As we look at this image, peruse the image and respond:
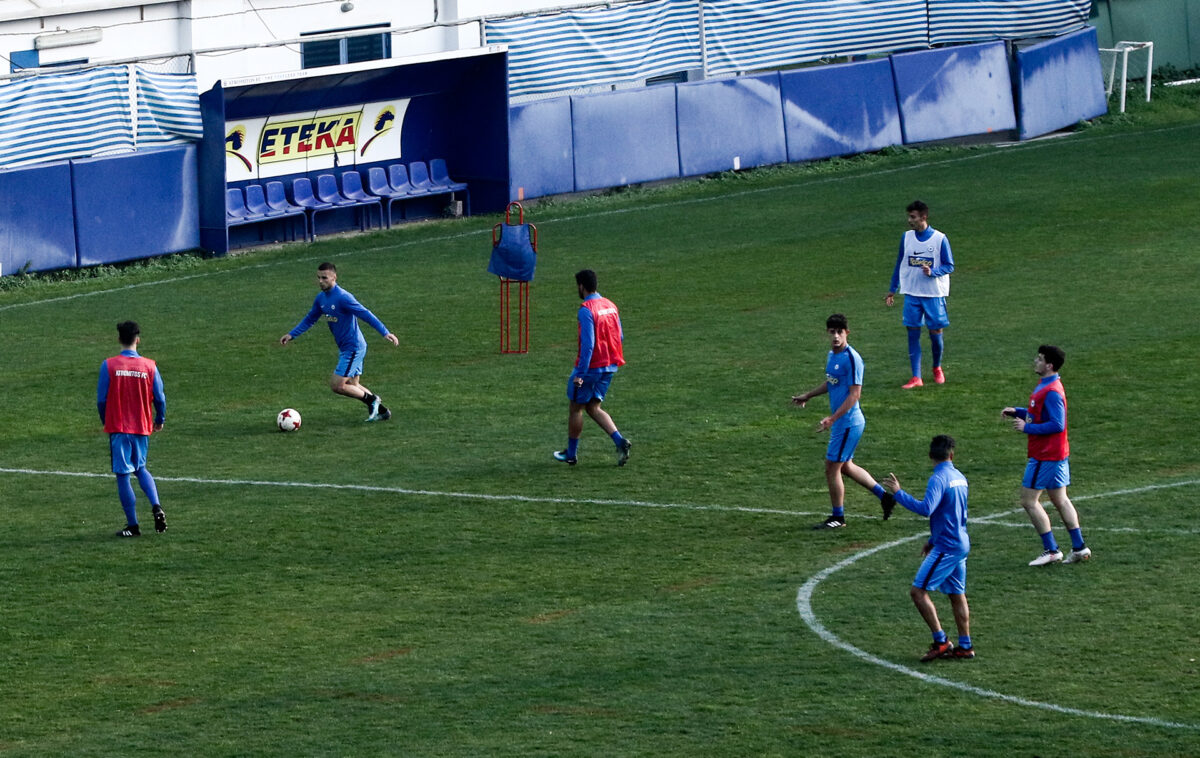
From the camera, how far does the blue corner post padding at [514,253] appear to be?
2380 centimetres

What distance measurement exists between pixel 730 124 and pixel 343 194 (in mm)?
8444

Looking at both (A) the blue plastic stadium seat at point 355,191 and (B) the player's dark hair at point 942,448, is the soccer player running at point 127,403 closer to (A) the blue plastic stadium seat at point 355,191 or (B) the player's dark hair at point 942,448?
(B) the player's dark hair at point 942,448

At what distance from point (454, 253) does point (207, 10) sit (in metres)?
11.6

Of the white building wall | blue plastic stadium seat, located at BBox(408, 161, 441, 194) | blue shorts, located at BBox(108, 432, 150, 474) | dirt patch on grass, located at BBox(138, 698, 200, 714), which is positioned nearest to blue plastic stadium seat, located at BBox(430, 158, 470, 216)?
blue plastic stadium seat, located at BBox(408, 161, 441, 194)

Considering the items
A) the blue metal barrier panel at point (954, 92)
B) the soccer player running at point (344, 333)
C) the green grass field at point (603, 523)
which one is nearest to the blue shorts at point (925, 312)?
the green grass field at point (603, 523)

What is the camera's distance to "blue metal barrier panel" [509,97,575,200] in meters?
34.8

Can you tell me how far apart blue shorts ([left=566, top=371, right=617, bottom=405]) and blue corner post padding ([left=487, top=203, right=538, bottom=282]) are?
5.66m

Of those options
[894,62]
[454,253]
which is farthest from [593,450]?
[894,62]

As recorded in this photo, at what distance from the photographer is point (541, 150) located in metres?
35.2

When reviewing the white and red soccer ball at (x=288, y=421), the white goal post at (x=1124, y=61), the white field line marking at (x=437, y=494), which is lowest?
the white field line marking at (x=437, y=494)

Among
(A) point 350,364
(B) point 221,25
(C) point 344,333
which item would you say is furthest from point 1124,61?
(A) point 350,364

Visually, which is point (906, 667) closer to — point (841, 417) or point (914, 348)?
point (841, 417)

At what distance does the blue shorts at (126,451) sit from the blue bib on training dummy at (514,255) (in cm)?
826

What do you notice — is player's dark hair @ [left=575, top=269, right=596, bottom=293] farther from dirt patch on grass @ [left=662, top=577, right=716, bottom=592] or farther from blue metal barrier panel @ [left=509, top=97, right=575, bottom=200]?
blue metal barrier panel @ [left=509, top=97, right=575, bottom=200]
